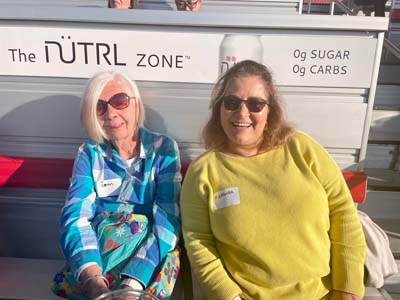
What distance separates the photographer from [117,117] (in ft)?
6.40

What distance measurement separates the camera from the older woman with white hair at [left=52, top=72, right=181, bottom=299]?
72.0 inches

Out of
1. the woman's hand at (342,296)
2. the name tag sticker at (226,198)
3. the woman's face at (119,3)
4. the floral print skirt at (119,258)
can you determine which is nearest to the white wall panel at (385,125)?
the woman's hand at (342,296)

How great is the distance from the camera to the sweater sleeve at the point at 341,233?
174 centimetres

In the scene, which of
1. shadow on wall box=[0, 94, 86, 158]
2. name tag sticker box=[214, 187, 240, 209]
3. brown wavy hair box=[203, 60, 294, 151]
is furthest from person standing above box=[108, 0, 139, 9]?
name tag sticker box=[214, 187, 240, 209]

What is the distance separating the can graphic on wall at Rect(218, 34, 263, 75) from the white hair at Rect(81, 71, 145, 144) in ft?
1.55

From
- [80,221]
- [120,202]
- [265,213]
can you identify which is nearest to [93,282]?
[80,221]

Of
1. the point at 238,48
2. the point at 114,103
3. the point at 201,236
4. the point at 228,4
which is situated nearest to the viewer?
the point at 201,236

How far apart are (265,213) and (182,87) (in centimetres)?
81

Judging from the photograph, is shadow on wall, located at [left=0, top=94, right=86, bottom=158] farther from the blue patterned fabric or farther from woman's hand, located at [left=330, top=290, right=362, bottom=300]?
woman's hand, located at [left=330, top=290, right=362, bottom=300]

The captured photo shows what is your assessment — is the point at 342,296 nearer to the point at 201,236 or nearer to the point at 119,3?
the point at 201,236

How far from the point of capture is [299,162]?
5.93ft

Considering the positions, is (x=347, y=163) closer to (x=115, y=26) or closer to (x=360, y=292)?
(x=360, y=292)

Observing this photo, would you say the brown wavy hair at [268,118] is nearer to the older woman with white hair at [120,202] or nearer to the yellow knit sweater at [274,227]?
the yellow knit sweater at [274,227]

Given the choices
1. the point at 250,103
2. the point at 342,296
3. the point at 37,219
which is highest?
the point at 250,103
